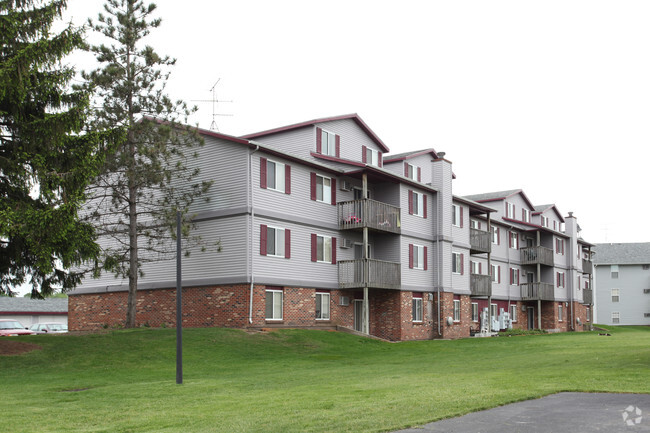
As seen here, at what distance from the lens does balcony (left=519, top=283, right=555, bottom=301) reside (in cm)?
5731

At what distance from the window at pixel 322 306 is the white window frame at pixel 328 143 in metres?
7.74

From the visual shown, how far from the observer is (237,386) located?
16.3m

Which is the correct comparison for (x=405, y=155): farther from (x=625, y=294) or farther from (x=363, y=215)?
(x=625, y=294)

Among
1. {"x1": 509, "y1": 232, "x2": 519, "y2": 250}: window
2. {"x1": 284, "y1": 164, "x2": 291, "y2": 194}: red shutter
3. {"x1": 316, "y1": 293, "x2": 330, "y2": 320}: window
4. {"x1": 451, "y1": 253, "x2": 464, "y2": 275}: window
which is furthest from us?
{"x1": 509, "y1": 232, "x2": 519, "y2": 250}: window

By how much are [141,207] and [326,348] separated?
1215 centimetres

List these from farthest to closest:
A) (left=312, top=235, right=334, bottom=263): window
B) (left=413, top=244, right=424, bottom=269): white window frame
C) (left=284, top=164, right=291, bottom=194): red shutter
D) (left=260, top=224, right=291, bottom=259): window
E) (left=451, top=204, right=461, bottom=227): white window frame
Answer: (left=451, top=204, right=461, bottom=227): white window frame → (left=413, top=244, right=424, bottom=269): white window frame → (left=312, top=235, right=334, bottom=263): window → (left=284, top=164, right=291, bottom=194): red shutter → (left=260, top=224, right=291, bottom=259): window

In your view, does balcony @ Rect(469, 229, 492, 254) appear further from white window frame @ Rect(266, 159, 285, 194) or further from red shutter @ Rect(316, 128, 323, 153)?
white window frame @ Rect(266, 159, 285, 194)

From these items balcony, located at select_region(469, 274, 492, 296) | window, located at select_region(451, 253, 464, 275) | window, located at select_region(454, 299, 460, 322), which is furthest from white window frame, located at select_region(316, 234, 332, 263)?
balcony, located at select_region(469, 274, 492, 296)

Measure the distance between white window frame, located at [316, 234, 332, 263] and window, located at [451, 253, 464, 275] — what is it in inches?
445

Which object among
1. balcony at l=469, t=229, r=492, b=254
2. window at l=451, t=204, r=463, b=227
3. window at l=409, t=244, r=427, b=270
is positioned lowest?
window at l=409, t=244, r=427, b=270

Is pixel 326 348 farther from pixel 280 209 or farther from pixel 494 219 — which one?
pixel 494 219

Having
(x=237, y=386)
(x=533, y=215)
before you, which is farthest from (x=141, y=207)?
(x=533, y=215)

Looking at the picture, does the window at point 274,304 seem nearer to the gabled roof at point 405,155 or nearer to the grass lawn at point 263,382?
the grass lawn at point 263,382

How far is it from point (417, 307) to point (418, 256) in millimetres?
2872
